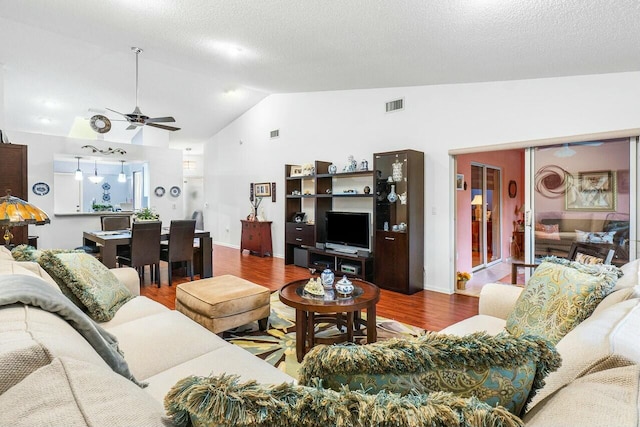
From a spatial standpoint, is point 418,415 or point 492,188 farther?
point 492,188

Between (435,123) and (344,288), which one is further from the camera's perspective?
(435,123)

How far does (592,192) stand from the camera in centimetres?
376

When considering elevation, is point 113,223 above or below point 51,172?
below

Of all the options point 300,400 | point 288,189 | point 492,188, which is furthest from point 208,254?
point 492,188

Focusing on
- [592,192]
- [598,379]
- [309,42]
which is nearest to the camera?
[598,379]

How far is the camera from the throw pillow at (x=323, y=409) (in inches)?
22.4

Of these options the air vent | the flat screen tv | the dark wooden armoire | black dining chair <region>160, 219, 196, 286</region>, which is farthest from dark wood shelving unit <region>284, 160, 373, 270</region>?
the dark wooden armoire

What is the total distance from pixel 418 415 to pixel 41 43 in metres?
6.51

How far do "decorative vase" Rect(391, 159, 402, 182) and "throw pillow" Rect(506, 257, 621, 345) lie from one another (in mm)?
2881

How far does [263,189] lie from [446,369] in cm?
699

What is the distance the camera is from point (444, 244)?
15.0 feet

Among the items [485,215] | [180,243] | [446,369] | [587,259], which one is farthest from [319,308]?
[485,215]

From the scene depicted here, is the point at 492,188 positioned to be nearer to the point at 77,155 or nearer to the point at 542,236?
the point at 542,236

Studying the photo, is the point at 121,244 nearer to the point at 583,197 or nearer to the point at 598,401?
the point at 598,401
